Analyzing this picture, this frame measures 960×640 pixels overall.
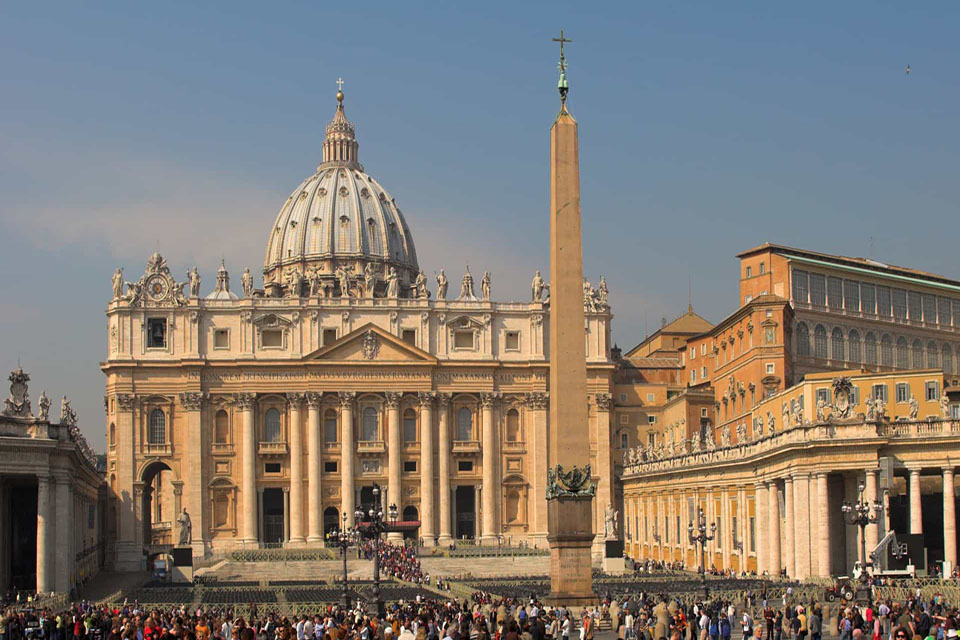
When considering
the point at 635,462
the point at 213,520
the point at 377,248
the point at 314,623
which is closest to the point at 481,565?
the point at 635,462

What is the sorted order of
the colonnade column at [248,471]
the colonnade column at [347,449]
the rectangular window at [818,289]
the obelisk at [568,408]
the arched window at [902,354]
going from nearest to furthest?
the obelisk at [568,408]
the rectangular window at [818,289]
the arched window at [902,354]
the colonnade column at [248,471]
the colonnade column at [347,449]

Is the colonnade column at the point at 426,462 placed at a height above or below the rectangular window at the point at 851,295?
below

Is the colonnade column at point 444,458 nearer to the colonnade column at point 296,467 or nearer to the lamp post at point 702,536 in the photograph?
the colonnade column at point 296,467

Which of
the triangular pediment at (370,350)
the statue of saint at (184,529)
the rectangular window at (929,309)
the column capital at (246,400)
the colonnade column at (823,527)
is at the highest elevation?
the rectangular window at (929,309)

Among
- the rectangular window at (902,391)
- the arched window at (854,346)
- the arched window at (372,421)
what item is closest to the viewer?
the rectangular window at (902,391)

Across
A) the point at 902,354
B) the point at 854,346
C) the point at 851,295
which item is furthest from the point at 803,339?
the point at 902,354

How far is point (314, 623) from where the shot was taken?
111 feet

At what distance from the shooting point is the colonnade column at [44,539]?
51.7m

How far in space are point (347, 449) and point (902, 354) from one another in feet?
115

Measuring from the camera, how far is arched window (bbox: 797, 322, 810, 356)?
82625mm

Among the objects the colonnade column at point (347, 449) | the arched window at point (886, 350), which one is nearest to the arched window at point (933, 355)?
the arched window at point (886, 350)

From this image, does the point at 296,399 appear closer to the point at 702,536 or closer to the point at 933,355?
the point at 933,355

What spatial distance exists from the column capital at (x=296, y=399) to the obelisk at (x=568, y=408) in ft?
211

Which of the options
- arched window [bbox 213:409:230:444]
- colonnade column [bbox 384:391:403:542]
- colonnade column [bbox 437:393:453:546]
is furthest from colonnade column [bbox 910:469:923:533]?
arched window [bbox 213:409:230:444]
